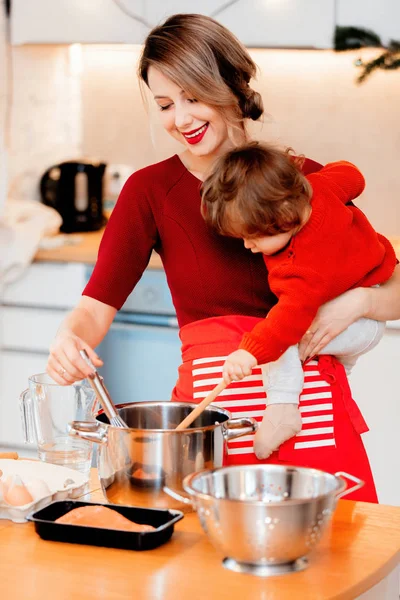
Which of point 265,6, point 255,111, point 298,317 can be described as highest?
point 265,6

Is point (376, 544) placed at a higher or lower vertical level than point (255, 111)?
lower

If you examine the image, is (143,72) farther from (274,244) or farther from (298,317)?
(298,317)

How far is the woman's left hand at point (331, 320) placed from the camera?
1592 millimetres

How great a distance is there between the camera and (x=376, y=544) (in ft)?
3.81

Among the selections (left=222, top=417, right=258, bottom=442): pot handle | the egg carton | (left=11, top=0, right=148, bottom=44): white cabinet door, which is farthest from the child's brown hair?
(left=11, top=0, right=148, bottom=44): white cabinet door

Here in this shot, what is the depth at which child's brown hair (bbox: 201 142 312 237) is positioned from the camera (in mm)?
1480

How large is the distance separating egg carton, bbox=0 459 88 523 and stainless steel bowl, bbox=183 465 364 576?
0.26 m

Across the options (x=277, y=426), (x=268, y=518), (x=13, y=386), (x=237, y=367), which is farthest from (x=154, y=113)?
(x=268, y=518)

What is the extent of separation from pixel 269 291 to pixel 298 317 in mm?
224

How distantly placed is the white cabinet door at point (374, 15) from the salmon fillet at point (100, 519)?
2.12 m

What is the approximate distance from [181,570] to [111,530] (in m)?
0.11

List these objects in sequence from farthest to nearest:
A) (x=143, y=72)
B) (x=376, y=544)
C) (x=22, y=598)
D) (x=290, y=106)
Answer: (x=290, y=106), (x=143, y=72), (x=376, y=544), (x=22, y=598)

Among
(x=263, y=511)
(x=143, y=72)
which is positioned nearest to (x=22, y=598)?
(x=263, y=511)

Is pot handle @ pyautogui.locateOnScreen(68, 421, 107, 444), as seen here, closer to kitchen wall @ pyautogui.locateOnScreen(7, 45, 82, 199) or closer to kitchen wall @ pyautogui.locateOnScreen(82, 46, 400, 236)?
kitchen wall @ pyautogui.locateOnScreen(82, 46, 400, 236)
